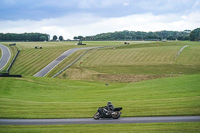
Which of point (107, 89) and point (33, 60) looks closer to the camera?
point (107, 89)

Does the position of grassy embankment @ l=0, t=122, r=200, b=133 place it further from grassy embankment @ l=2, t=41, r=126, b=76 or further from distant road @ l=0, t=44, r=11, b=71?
distant road @ l=0, t=44, r=11, b=71

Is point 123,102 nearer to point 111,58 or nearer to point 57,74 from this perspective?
point 57,74

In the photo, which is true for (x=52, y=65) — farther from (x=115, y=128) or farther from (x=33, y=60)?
(x=115, y=128)

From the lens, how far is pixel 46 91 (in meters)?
46.5

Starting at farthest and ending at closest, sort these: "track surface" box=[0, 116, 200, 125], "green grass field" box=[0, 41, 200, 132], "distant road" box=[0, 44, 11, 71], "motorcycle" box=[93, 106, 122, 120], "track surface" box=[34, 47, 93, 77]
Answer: "distant road" box=[0, 44, 11, 71] < "track surface" box=[34, 47, 93, 77] < "green grass field" box=[0, 41, 200, 132] < "motorcycle" box=[93, 106, 122, 120] < "track surface" box=[0, 116, 200, 125]

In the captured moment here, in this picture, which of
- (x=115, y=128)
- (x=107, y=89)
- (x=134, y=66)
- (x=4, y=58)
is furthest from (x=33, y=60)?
(x=115, y=128)

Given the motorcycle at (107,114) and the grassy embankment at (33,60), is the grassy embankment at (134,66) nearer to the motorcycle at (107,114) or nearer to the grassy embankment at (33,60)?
the grassy embankment at (33,60)

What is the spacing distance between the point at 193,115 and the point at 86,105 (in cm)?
1318

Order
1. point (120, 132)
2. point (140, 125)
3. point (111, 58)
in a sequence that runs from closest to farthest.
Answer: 1. point (120, 132)
2. point (140, 125)
3. point (111, 58)

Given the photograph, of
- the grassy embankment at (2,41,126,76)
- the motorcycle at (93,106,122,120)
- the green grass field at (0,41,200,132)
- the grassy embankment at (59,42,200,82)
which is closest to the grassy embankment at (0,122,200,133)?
the green grass field at (0,41,200,132)

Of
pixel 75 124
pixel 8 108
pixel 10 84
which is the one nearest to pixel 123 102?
pixel 75 124

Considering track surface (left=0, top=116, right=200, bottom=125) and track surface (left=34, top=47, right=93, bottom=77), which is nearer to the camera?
track surface (left=0, top=116, right=200, bottom=125)

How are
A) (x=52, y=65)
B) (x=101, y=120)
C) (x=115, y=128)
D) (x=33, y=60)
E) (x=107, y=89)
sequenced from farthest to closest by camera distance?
(x=33, y=60), (x=52, y=65), (x=107, y=89), (x=101, y=120), (x=115, y=128)

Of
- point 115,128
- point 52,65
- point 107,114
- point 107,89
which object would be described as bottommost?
point 107,89
